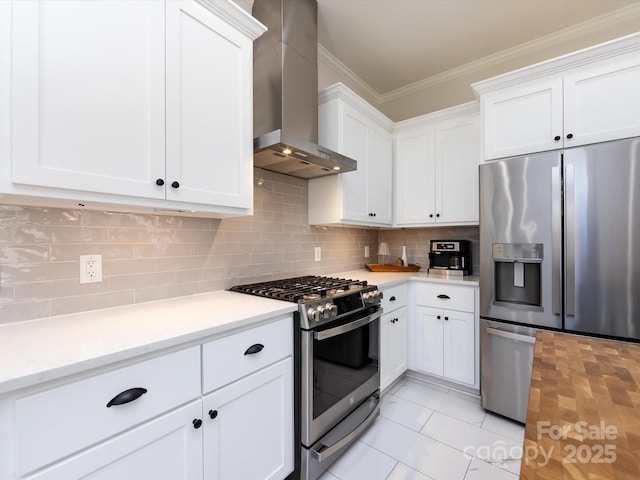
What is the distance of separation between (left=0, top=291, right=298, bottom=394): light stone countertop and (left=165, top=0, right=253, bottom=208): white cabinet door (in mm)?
528

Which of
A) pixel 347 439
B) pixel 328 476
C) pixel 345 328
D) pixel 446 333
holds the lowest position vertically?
pixel 328 476

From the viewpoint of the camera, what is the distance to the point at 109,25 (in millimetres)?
1107

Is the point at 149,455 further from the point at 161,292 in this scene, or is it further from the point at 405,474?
the point at 405,474

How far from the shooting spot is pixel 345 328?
5.53 ft

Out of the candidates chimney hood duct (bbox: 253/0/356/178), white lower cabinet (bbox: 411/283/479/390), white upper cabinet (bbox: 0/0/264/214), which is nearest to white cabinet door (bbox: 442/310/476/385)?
white lower cabinet (bbox: 411/283/479/390)

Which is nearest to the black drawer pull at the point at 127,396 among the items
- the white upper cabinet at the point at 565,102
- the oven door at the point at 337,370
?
the oven door at the point at 337,370

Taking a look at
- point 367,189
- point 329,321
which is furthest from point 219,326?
point 367,189

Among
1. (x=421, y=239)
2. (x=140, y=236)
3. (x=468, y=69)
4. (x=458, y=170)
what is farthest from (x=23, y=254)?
(x=468, y=69)

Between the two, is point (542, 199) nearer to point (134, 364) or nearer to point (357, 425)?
point (357, 425)

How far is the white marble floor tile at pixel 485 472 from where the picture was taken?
1.59 m

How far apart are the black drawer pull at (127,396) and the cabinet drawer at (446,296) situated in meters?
2.21

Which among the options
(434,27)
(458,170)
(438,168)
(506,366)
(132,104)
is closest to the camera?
(132,104)

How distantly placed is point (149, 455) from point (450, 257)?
2683mm

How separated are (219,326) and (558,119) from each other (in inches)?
95.4
